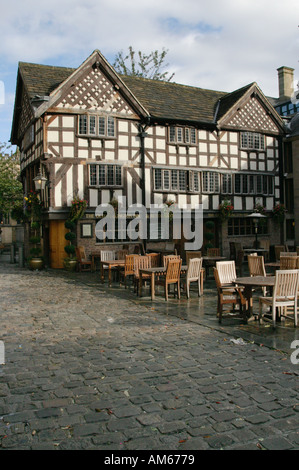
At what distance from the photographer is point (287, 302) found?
7.89 meters

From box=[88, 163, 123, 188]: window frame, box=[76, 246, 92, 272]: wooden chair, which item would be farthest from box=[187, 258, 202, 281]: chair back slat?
box=[88, 163, 123, 188]: window frame

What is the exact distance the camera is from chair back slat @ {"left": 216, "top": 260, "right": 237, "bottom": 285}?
902 cm

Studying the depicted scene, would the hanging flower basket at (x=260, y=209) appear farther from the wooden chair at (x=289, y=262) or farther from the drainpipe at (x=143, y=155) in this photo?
the wooden chair at (x=289, y=262)

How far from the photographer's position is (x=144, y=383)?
509cm

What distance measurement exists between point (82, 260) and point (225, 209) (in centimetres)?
807

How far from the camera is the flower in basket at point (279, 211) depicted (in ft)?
78.7

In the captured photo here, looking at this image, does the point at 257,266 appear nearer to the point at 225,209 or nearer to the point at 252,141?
the point at 225,209

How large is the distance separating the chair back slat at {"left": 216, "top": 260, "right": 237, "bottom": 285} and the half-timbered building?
11.3m

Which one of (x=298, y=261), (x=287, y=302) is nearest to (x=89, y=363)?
(x=287, y=302)

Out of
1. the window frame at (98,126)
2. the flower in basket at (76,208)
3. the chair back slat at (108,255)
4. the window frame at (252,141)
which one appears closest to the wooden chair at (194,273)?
the chair back slat at (108,255)

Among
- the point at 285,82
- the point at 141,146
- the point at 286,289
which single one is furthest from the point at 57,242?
the point at 285,82
